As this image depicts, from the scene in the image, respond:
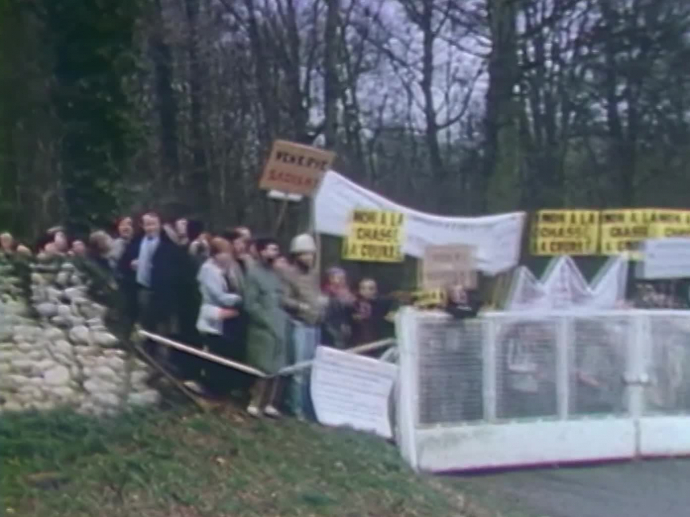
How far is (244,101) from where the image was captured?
81.0 feet

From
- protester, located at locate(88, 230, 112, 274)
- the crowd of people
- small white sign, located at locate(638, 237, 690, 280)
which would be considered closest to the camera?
protester, located at locate(88, 230, 112, 274)

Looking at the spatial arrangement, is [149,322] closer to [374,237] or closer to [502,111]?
[374,237]

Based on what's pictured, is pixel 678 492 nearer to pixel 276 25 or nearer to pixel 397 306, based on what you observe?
pixel 397 306

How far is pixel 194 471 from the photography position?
12.1m

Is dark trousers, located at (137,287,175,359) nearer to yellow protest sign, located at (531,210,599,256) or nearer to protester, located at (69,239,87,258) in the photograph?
protester, located at (69,239,87,258)

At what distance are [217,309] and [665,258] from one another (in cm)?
575

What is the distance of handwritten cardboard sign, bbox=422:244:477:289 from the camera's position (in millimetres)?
15859

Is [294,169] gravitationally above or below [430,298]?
above

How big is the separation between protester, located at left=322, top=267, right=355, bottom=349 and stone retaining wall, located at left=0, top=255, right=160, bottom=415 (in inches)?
75.6

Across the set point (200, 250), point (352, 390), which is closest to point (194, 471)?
point (352, 390)

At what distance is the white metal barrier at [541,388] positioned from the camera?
590 inches

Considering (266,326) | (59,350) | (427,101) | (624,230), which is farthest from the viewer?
(427,101)

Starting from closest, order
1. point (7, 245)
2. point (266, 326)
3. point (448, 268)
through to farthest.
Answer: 1. point (7, 245)
2. point (266, 326)
3. point (448, 268)

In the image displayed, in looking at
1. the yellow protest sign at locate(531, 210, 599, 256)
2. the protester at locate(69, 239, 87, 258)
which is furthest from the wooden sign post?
the yellow protest sign at locate(531, 210, 599, 256)
